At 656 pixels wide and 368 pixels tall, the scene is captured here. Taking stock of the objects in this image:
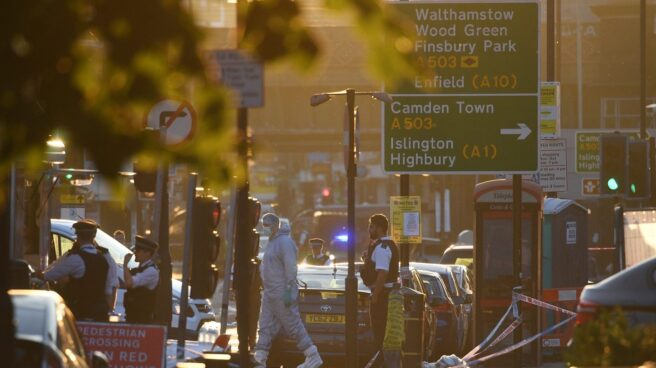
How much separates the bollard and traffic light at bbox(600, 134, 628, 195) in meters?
3.80

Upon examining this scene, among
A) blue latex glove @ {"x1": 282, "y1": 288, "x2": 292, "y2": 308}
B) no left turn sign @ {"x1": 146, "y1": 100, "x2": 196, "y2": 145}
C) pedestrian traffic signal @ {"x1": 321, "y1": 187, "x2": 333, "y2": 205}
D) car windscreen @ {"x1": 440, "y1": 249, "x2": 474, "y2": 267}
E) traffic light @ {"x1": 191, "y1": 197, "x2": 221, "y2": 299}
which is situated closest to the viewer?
traffic light @ {"x1": 191, "y1": 197, "x2": 221, "y2": 299}

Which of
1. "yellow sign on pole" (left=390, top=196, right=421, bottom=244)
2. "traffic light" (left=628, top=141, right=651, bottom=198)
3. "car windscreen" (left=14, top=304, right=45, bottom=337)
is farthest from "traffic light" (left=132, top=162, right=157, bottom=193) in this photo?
"traffic light" (left=628, top=141, right=651, bottom=198)

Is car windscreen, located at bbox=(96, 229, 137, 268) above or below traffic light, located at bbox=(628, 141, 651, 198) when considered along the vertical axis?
below

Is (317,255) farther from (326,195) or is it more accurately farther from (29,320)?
(326,195)

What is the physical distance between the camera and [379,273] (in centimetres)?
1848

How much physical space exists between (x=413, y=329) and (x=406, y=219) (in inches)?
123

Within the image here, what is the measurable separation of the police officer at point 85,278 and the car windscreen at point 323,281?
4.08m

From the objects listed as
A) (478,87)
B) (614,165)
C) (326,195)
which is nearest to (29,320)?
(478,87)

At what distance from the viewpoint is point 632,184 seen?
21.5 metres

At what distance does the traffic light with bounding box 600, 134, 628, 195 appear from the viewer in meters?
21.3

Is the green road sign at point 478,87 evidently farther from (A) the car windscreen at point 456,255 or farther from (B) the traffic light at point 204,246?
(A) the car windscreen at point 456,255

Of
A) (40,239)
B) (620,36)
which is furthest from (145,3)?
(620,36)

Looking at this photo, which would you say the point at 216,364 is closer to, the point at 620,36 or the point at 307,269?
the point at 307,269

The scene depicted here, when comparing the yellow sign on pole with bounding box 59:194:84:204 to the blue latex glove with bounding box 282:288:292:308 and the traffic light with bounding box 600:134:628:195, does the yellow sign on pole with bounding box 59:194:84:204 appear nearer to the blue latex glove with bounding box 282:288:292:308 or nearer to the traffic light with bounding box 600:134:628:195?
the traffic light with bounding box 600:134:628:195
